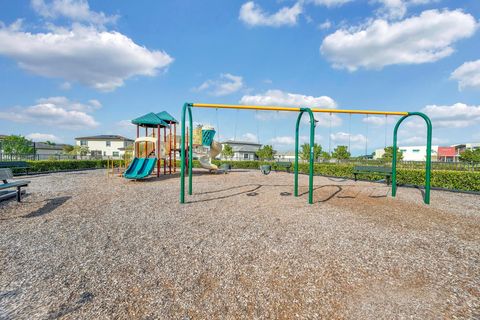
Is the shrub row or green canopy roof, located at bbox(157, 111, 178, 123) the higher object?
green canopy roof, located at bbox(157, 111, 178, 123)

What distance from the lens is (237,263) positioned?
3359 millimetres

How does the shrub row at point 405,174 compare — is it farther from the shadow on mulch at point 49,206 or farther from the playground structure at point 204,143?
the shadow on mulch at point 49,206

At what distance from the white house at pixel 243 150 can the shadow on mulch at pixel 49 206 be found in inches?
1988

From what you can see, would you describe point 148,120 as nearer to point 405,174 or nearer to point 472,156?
point 405,174

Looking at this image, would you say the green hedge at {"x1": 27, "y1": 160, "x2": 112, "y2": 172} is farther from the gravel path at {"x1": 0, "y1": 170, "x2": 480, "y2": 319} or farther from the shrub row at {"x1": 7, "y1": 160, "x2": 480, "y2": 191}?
the gravel path at {"x1": 0, "y1": 170, "x2": 480, "y2": 319}

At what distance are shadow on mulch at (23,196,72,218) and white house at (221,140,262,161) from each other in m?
50.5

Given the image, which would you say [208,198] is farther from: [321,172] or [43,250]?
[321,172]

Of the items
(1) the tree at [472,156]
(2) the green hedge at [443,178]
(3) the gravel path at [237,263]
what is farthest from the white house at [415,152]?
(3) the gravel path at [237,263]

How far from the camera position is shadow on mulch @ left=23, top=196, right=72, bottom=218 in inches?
220

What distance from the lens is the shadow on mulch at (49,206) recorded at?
5594 millimetres

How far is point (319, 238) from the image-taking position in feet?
13.9

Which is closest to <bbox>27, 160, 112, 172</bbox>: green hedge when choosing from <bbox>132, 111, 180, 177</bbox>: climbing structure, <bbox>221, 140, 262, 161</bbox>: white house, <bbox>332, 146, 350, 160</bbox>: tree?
<bbox>132, 111, 180, 177</bbox>: climbing structure

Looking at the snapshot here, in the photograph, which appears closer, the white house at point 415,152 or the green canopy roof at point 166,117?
the green canopy roof at point 166,117

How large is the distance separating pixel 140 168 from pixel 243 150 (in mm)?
54914
